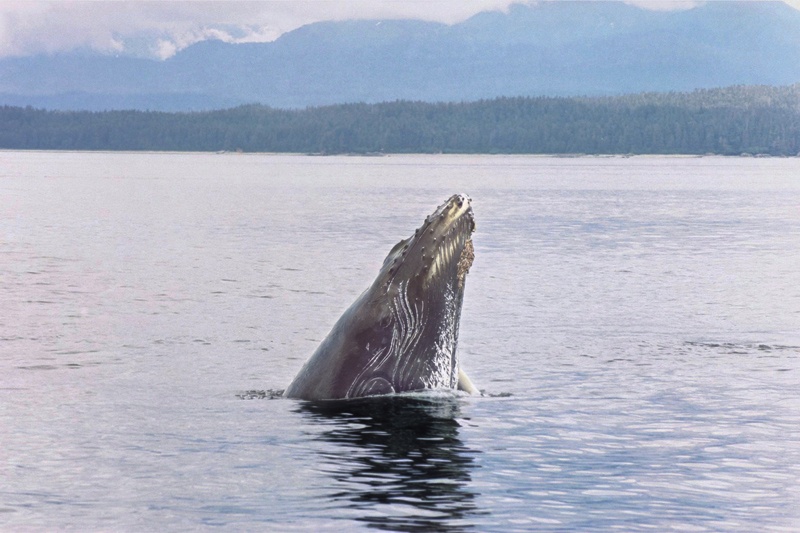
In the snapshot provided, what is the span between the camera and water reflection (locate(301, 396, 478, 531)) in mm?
10141

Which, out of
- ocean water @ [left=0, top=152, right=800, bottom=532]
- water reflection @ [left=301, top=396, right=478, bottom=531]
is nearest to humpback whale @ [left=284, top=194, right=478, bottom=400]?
water reflection @ [left=301, top=396, right=478, bottom=531]

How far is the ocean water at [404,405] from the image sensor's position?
34.6 ft

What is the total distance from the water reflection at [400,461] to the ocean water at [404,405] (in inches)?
1.3

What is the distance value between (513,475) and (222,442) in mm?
3139

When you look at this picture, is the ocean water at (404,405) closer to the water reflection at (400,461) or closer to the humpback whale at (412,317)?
the water reflection at (400,461)

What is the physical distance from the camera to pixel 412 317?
39.9 ft

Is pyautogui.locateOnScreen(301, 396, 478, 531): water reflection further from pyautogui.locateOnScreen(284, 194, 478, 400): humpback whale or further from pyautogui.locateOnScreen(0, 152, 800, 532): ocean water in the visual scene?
pyautogui.locateOnScreen(284, 194, 478, 400): humpback whale

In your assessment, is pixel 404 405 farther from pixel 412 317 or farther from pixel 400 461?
pixel 412 317

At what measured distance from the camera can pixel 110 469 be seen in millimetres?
11844

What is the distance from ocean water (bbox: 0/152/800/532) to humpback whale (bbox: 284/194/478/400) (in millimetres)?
410

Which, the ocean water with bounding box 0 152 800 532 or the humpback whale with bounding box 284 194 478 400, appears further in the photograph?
the humpback whale with bounding box 284 194 478 400

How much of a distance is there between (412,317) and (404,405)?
1018mm

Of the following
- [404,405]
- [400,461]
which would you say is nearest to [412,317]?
[404,405]

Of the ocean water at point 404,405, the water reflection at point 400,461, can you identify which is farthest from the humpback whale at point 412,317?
the ocean water at point 404,405
